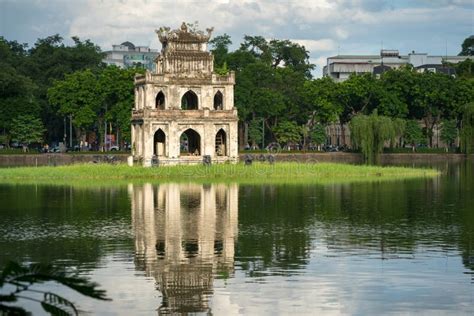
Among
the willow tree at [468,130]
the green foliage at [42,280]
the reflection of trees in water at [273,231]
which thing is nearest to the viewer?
the green foliage at [42,280]

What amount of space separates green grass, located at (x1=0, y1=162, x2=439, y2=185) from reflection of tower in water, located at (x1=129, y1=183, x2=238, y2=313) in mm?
10828

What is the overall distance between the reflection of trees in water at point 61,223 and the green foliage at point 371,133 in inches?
1903

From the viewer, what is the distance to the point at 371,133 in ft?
340

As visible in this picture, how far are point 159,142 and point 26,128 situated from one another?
3497 centimetres

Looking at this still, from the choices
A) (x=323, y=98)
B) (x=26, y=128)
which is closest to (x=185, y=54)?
(x=26, y=128)

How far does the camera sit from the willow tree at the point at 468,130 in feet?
358

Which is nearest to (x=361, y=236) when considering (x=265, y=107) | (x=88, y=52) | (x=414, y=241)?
(x=414, y=241)

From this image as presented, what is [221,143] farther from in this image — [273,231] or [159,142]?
[273,231]

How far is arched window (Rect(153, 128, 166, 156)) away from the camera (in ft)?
280

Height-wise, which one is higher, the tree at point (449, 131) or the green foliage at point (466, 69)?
the green foliage at point (466, 69)

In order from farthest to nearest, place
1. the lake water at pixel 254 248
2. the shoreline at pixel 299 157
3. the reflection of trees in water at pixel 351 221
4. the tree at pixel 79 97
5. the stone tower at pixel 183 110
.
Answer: the tree at pixel 79 97, the shoreline at pixel 299 157, the stone tower at pixel 183 110, the reflection of trees in water at pixel 351 221, the lake water at pixel 254 248

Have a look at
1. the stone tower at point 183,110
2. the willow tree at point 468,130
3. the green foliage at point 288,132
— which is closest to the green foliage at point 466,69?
the willow tree at point 468,130

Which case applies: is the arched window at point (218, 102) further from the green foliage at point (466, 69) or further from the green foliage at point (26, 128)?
the green foliage at point (466, 69)


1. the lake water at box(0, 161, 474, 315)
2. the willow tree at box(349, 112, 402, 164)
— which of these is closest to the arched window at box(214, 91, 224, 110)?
the willow tree at box(349, 112, 402, 164)
